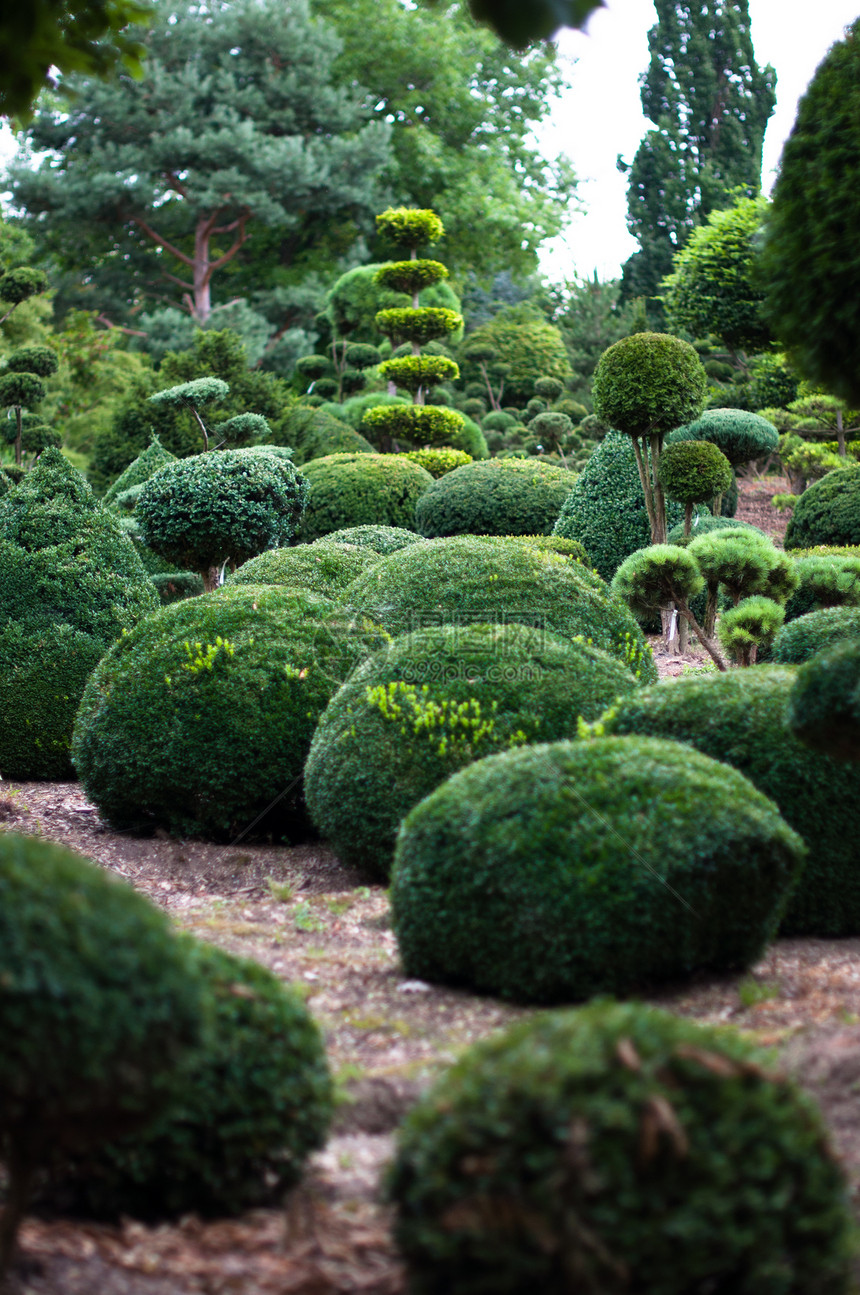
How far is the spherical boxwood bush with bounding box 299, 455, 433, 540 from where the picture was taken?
1545 cm

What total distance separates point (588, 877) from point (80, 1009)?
2.22 meters

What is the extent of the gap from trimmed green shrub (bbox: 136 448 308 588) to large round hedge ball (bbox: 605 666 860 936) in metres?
6.97

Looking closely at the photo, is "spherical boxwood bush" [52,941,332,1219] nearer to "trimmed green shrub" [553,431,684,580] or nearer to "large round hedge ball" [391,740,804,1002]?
"large round hedge ball" [391,740,804,1002]

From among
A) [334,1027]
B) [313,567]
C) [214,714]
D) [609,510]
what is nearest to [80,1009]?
[334,1027]

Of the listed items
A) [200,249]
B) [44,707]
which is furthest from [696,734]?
[200,249]

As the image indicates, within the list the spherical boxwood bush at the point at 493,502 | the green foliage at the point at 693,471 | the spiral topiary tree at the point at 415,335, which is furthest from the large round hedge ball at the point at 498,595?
the spiral topiary tree at the point at 415,335

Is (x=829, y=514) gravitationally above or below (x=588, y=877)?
above

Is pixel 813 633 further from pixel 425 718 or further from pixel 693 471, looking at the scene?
pixel 693 471

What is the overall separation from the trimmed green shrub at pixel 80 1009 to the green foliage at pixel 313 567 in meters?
5.78

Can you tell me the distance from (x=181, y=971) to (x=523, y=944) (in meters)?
1.97

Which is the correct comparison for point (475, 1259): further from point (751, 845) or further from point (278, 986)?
point (751, 845)

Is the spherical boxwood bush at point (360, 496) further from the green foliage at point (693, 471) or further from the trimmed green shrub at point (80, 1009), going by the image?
the trimmed green shrub at point (80, 1009)

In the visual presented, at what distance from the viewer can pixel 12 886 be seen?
2.18 m

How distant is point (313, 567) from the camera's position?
324 inches
